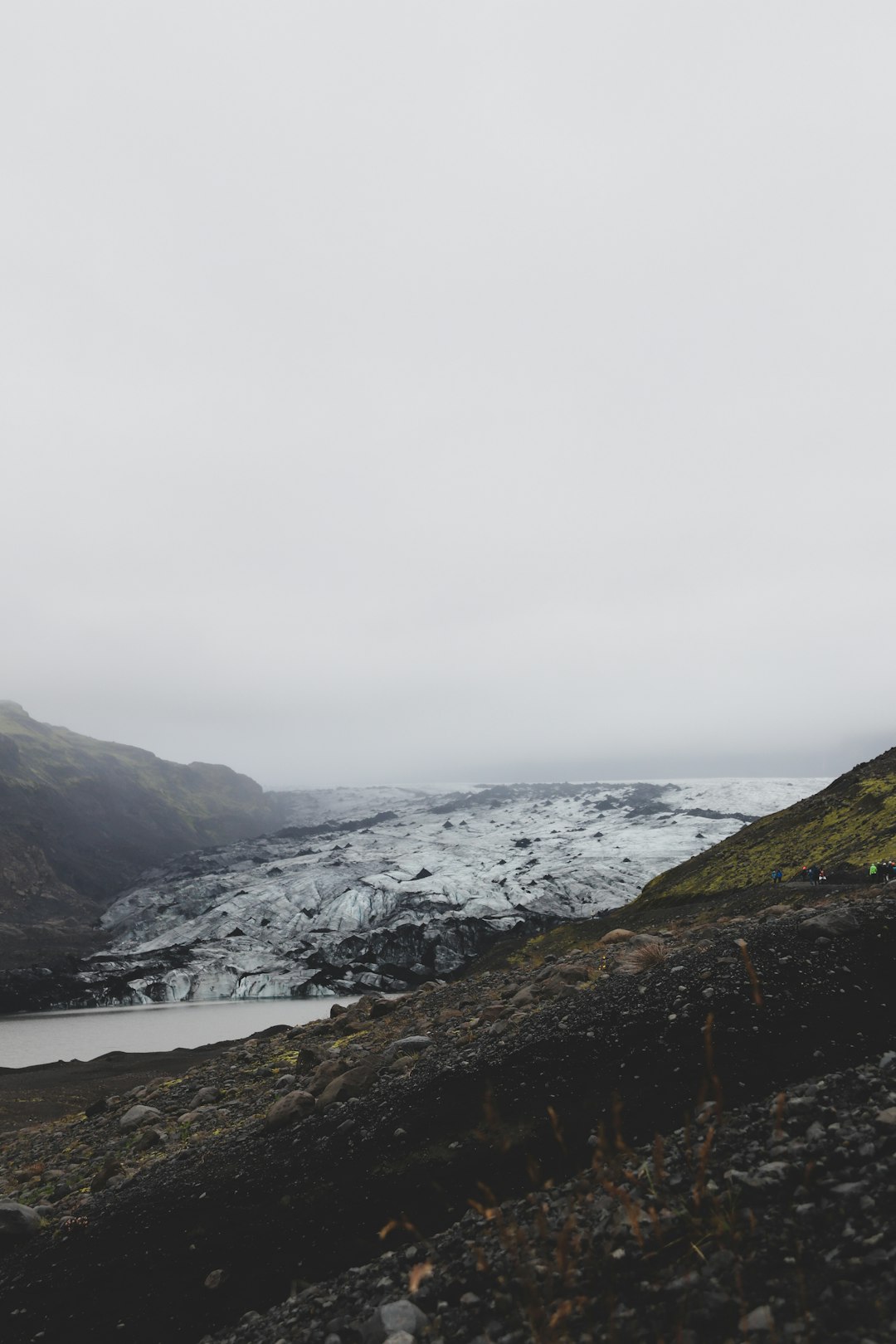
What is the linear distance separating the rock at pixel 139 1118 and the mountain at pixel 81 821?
59.6 m

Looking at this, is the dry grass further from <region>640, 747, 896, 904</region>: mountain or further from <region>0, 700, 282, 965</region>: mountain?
<region>0, 700, 282, 965</region>: mountain

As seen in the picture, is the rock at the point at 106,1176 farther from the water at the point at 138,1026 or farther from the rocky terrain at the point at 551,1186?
the water at the point at 138,1026

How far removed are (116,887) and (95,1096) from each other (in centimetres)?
8130

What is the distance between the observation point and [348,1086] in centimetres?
784

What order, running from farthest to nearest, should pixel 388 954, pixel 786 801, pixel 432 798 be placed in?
pixel 432 798, pixel 786 801, pixel 388 954

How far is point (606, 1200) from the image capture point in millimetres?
3725

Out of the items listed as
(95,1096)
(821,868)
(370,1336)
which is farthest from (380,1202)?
(95,1096)

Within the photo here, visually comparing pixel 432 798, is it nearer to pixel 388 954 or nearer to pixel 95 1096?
pixel 388 954

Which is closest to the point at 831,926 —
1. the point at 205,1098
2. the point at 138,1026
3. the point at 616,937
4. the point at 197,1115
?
the point at 616,937

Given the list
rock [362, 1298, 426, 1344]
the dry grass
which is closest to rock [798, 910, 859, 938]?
the dry grass

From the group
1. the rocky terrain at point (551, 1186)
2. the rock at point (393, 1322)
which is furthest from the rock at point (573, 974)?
the rock at point (393, 1322)

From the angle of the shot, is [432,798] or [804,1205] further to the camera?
[432,798]

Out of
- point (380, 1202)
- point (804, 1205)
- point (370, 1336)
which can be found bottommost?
point (380, 1202)

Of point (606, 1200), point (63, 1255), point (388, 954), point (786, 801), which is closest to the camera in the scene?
point (606, 1200)
